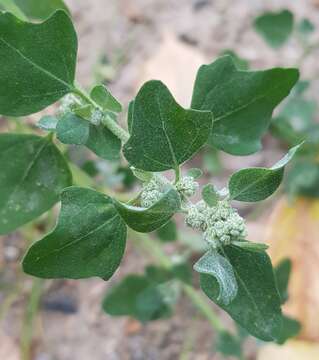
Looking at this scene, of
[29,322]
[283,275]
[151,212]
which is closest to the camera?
[151,212]

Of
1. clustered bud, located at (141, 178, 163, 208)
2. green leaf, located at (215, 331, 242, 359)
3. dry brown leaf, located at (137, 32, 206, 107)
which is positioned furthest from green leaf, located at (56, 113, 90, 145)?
dry brown leaf, located at (137, 32, 206, 107)

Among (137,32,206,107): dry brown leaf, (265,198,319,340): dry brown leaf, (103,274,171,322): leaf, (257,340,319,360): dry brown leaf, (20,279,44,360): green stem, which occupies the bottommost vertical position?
(20,279,44,360): green stem

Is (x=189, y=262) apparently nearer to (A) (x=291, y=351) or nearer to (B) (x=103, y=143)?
(A) (x=291, y=351)

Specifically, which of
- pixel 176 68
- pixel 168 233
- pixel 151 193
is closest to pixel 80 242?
pixel 151 193

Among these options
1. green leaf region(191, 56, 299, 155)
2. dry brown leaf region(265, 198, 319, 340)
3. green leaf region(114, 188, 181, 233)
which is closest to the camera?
green leaf region(114, 188, 181, 233)

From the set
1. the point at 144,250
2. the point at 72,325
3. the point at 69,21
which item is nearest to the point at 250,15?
the point at 144,250

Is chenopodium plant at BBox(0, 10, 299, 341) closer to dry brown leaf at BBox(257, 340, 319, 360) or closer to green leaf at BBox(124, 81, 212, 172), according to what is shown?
green leaf at BBox(124, 81, 212, 172)
